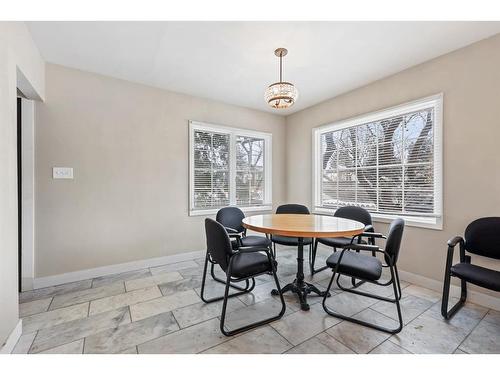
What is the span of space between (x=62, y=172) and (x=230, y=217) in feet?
6.82

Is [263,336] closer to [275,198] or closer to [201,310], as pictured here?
[201,310]

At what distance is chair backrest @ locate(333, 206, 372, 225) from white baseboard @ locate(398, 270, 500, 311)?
2.45 feet

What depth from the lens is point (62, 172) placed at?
2656mm

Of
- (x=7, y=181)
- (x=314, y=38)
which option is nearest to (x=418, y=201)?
(x=314, y=38)

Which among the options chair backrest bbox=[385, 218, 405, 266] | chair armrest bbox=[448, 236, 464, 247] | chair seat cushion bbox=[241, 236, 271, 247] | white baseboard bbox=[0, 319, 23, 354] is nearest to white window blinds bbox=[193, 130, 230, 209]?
chair seat cushion bbox=[241, 236, 271, 247]

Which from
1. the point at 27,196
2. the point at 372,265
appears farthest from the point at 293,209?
the point at 27,196

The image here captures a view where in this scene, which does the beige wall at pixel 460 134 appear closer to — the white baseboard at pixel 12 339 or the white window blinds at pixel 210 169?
Result: the white window blinds at pixel 210 169

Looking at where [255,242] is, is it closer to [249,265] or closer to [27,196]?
[249,265]

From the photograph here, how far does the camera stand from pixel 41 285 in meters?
2.57

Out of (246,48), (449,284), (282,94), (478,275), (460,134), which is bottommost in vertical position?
(449,284)

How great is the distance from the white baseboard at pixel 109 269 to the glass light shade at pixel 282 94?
2600 mm

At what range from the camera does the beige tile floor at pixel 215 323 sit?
1.60 m

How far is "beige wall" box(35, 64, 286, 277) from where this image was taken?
2617mm

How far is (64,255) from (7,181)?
4.81 ft
